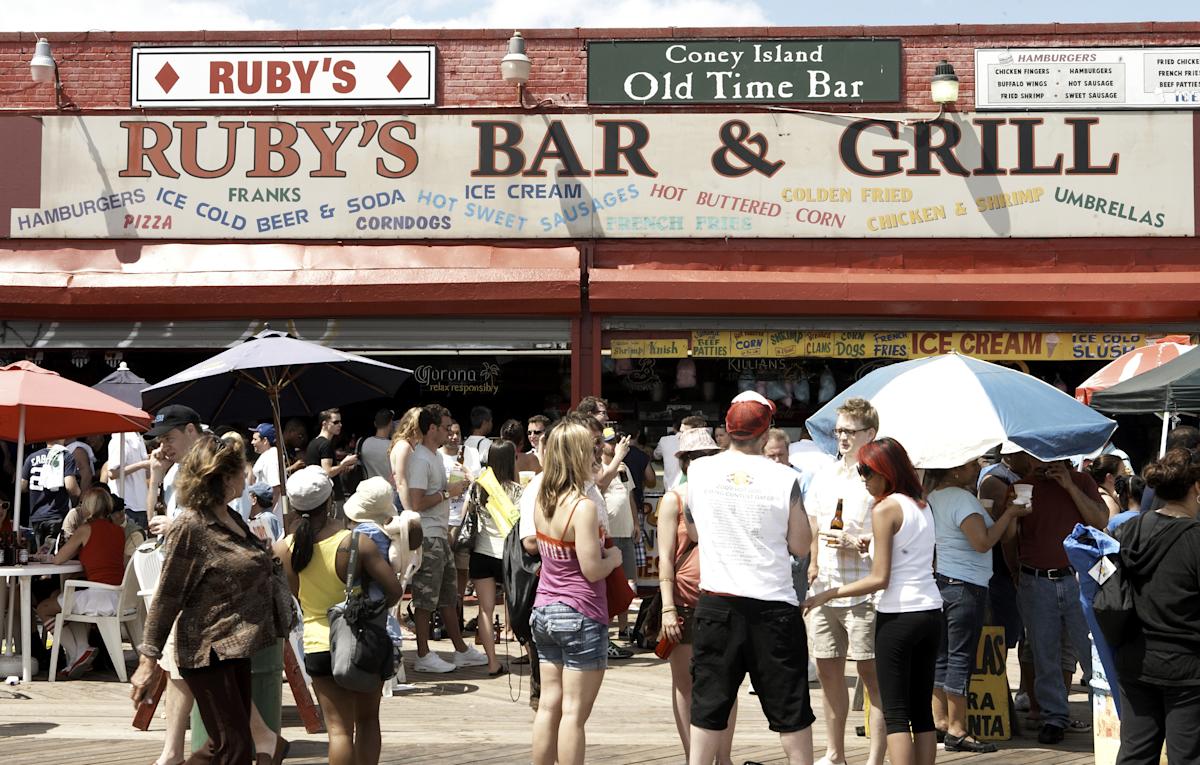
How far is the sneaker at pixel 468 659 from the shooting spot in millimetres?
10875

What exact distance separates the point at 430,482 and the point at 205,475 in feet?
14.2

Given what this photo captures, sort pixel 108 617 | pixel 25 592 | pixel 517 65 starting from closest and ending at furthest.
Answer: pixel 25 592 → pixel 108 617 → pixel 517 65

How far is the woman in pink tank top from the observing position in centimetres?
641

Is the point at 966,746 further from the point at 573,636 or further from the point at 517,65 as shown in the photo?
the point at 517,65

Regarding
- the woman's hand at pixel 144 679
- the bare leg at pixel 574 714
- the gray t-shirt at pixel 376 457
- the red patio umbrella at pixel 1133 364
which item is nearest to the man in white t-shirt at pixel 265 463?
the gray t-shirt at pixel 376 457

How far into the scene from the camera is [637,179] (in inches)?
601

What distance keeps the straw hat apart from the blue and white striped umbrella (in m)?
3.08

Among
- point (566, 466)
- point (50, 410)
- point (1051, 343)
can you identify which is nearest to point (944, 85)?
point (1051, 343)

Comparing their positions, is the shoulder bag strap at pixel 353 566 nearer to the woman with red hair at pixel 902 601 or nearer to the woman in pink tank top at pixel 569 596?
the woman in pink tank top at pixel 569 596

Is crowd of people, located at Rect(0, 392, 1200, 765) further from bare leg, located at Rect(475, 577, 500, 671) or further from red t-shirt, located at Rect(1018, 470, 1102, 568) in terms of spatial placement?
bare leg, located at Rect(475, 577, 500, 671)

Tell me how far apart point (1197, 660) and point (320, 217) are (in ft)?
37.8

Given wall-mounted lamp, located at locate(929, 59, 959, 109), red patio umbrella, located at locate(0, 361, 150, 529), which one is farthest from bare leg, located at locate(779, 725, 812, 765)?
wall-mounted lamp, located at locate(929, 59, 959, 109)

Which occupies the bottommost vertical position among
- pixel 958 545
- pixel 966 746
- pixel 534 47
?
pixel 966 746

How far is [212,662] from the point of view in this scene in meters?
6.05
